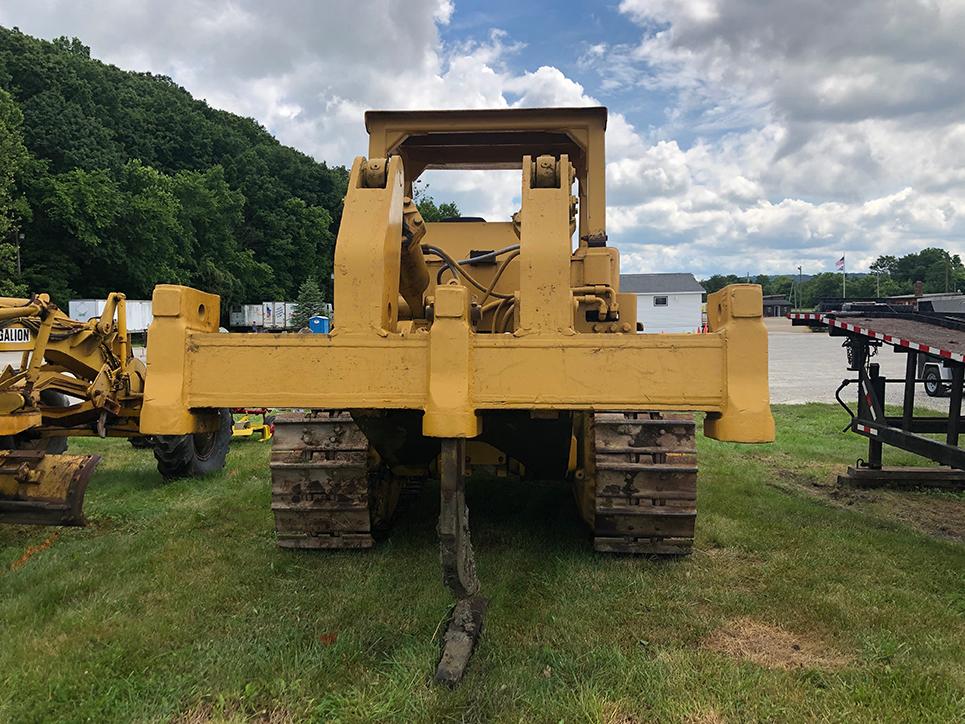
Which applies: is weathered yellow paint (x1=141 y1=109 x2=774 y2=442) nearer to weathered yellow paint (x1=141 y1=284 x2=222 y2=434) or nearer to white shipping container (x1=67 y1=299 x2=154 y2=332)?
weathered yellow paint (x1=141 y1=284 x2=222 y2=434)

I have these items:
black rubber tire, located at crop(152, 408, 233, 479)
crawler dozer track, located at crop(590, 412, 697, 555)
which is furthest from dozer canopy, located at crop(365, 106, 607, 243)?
black rubber tire, located at crop(152, 408, 233, 479)

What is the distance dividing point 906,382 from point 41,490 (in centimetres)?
621

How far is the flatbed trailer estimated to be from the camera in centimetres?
489

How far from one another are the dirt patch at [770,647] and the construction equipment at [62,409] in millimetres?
3060

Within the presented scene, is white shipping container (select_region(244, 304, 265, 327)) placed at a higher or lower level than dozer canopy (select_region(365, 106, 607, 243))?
lower

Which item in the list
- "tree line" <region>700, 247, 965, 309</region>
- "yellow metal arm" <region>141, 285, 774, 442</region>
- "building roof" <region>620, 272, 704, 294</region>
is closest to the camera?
"yellow metal arm" <region>141, 285, 774, 442</region>

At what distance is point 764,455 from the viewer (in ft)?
25.6

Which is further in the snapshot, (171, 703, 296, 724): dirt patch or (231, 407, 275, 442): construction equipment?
(231, 407, 275, 442): construction equipment

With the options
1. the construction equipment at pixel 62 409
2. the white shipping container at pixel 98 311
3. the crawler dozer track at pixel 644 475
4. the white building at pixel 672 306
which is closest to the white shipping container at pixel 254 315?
the white shipping container at pixel 98 311

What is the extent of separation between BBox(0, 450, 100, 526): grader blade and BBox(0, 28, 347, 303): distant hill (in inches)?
1269

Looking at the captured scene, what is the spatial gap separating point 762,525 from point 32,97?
4896cm

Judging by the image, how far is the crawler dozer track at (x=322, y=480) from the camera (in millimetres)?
4051

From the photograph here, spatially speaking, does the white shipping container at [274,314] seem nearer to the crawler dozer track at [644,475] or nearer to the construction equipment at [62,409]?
the construction equipment at [62,409]

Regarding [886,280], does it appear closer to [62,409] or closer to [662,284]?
[662,284]
